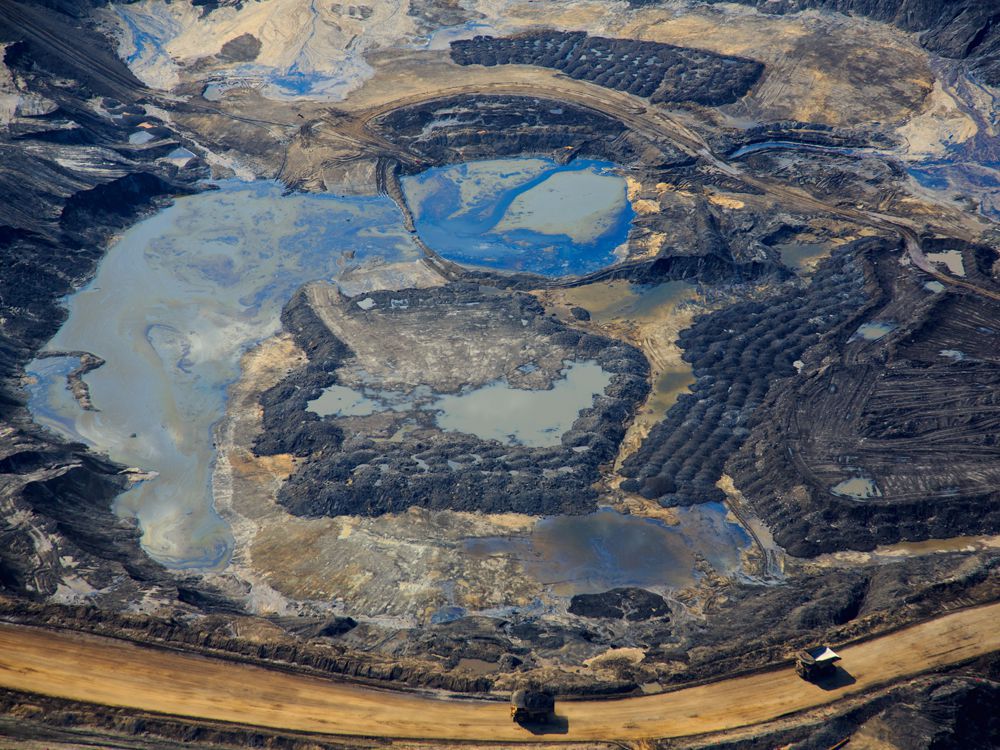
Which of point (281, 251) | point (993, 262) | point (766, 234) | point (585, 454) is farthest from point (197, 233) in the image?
point (993, 262)

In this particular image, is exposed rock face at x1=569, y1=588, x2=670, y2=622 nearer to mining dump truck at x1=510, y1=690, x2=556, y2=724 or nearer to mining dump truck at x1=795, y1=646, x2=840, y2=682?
mining dump truck at x1=795, y1=646, x2=840, y2=682

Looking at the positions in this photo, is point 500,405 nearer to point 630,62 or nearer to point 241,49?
point 630,62

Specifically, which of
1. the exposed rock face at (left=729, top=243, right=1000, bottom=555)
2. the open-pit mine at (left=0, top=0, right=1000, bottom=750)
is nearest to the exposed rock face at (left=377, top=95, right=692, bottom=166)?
the open-pit mine at (left=0, top=0, right=1000, bottom=750)

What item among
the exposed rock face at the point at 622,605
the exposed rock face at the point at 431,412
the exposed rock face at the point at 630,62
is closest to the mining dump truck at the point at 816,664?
the exposed rock face at the point at 622,605

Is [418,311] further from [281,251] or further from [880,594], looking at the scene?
[880,594]

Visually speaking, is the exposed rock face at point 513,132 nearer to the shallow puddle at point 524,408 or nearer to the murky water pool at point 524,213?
the murky water pool at point 524,213
